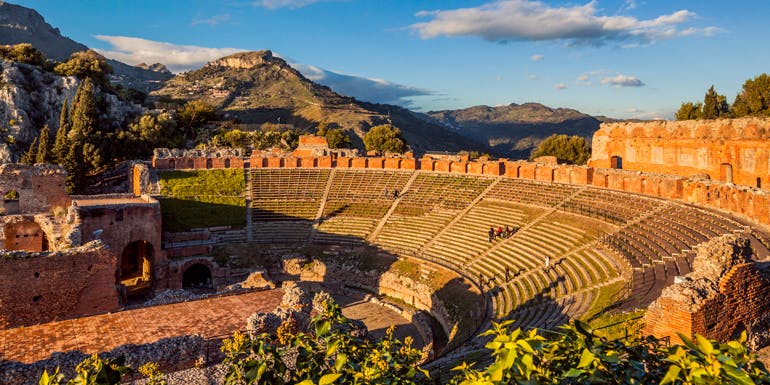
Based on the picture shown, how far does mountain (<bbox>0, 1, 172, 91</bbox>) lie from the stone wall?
142 metres

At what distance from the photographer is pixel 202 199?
3309 centimetres

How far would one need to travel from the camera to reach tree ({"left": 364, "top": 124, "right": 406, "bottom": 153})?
61.0m

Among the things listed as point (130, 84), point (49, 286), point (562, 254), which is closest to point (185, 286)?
point (49, 286)

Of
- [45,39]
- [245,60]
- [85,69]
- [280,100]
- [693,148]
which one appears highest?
[45,39]

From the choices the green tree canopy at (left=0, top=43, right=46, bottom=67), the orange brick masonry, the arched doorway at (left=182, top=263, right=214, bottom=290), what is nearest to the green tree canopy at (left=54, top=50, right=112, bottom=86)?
the green tree canopy at (left=0, top=43, right=46, bottom=67)

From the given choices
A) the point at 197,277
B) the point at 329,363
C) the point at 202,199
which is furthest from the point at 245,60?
the point at 329,363

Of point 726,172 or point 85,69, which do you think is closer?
point 726,172

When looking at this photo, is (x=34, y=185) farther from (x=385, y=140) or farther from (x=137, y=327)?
(x=385, y=140)

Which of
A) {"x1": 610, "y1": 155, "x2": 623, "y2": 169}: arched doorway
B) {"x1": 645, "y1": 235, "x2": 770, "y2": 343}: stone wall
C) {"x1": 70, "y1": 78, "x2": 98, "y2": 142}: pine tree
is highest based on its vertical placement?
{"x1": 70, "y1": 78, "x2": 98, "y2": 142}: pine tree

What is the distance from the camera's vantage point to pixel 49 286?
647 inches

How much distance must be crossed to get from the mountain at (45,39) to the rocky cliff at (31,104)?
80491mm

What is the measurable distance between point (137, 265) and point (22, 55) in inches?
1748

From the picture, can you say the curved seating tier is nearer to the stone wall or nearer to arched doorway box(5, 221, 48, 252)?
the stone wall

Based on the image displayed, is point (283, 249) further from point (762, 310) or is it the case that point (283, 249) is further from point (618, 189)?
point (762, 310)
